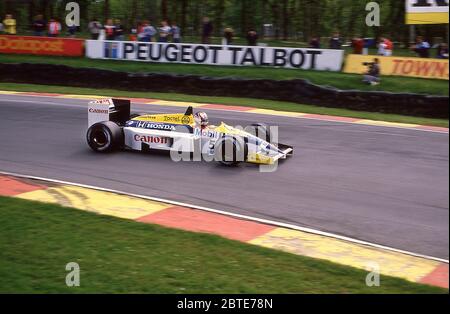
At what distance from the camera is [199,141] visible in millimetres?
11781

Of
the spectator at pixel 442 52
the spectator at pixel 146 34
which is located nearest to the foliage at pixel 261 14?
the spectator at pixel 146 34

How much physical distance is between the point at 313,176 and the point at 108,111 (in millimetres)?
4716

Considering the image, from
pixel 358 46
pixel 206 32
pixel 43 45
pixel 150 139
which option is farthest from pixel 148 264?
pixel 43 45

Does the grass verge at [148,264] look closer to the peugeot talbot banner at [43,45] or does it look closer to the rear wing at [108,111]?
the rear wing at [108,111]

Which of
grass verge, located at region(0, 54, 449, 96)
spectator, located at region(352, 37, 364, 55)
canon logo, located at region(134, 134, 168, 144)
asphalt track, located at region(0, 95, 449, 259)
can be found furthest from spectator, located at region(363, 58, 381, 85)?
canon logo, located at region(134, 134, 168, 144)

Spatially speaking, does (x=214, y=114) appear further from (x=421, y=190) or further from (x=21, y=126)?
(x=421, y=190)

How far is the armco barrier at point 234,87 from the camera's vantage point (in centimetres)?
1758

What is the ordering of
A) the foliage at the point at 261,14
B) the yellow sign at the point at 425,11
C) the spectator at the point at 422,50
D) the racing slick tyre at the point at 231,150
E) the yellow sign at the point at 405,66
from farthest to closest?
the foliage at the point at 261,14 < the spectator at the point at 422,50 < the yellow sign at the point at 405,66 < the racing slick tyre at the point at 231,150 < the yellow sign at the point at 425,11

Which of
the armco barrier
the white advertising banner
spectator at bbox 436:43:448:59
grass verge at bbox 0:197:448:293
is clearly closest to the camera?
grass verge at bbox 0:197:448:293

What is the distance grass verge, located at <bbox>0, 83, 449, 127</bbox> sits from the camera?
55.7 feet

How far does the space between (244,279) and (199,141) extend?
18.9ft

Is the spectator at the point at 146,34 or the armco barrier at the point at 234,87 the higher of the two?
the spectator at the point at 146,34

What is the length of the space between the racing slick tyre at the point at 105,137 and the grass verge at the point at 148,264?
432 centimetres

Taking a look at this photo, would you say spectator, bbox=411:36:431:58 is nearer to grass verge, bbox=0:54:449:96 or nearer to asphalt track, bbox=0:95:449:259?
grass verge, bbox=0:54:449:96
